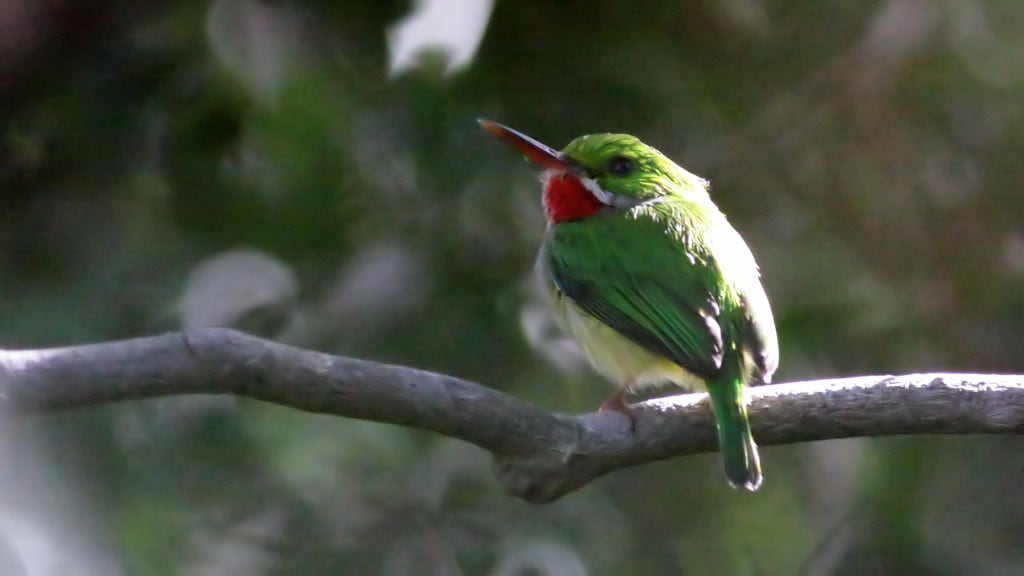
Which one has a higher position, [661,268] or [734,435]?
[661,268]

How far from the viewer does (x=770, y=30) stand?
15.2 ft

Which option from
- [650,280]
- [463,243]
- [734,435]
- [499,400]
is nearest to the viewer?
[499,400]

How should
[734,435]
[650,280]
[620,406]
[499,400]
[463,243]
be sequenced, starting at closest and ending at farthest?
[499,400] → [734,435] → [620,406] → [650,280] → [463,243]

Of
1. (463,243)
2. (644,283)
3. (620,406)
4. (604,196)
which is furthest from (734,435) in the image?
(463,243)

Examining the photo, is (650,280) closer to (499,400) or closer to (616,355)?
(616,355)

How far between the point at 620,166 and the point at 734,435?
43.9 inches

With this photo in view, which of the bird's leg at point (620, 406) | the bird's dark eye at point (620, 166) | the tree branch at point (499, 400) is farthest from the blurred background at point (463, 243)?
the bird's leg at point (620, 406)

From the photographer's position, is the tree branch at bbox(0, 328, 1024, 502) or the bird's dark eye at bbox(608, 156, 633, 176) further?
the bird's dark eye at bbox(608, 156, 633, 176)

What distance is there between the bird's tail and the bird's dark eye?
3.28ft

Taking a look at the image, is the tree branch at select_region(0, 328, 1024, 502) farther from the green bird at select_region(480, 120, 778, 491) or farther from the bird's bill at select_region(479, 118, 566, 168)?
the bird's bill at select_region(479, 118, 566, 168)

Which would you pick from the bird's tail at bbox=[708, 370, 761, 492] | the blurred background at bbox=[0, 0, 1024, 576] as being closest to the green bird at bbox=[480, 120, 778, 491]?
the bird's tail at bbox=[708, 370, 761, 492]

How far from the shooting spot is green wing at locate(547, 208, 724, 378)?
3240 millimetres

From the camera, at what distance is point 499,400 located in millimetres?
2611

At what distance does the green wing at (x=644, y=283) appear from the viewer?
3240 mm
